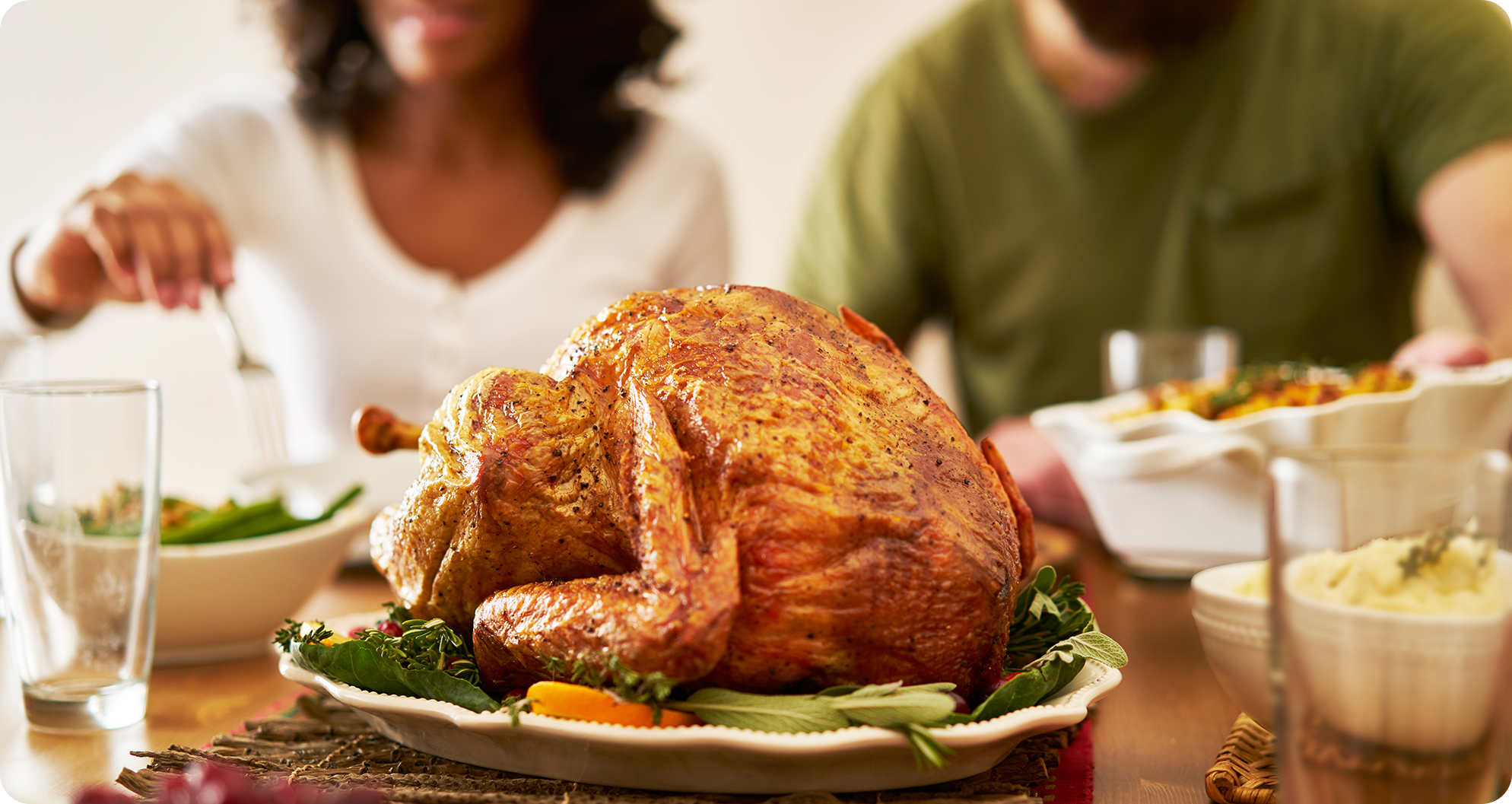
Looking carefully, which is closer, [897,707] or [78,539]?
[897,707]

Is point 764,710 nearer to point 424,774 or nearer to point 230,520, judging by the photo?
point 424,774

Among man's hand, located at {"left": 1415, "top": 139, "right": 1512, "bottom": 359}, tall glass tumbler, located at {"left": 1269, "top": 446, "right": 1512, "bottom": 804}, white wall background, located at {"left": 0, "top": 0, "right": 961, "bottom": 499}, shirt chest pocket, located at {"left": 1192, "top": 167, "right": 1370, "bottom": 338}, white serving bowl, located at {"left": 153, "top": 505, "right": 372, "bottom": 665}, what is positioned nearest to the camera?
tall glass tumbler, located at {"left": 1269, "top": 446, "right": 1512, "bottom": 804}

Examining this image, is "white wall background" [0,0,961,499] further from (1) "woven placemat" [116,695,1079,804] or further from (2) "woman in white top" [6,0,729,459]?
(1) "woven placemat" [116,695,1079,804]

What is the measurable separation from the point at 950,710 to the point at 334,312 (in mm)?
2819

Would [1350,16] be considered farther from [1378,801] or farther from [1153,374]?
[1378,801]

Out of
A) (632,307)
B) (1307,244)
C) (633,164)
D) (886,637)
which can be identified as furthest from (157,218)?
(1307,244)

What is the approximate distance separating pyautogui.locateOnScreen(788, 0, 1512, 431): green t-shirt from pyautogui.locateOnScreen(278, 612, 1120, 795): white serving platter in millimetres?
2684

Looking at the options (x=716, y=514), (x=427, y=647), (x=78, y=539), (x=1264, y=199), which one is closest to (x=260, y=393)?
(x=78, y=539)

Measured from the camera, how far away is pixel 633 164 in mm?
3592

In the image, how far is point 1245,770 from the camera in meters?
0.99

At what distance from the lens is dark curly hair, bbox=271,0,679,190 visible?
3268 mm

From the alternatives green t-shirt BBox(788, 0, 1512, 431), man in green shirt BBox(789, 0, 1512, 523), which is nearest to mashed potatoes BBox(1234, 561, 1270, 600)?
man in green shirt BBox(789, 0, 1512, 523)

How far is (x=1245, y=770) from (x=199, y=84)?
5058 mm

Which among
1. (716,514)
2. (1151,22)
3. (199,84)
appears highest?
(199,84)
